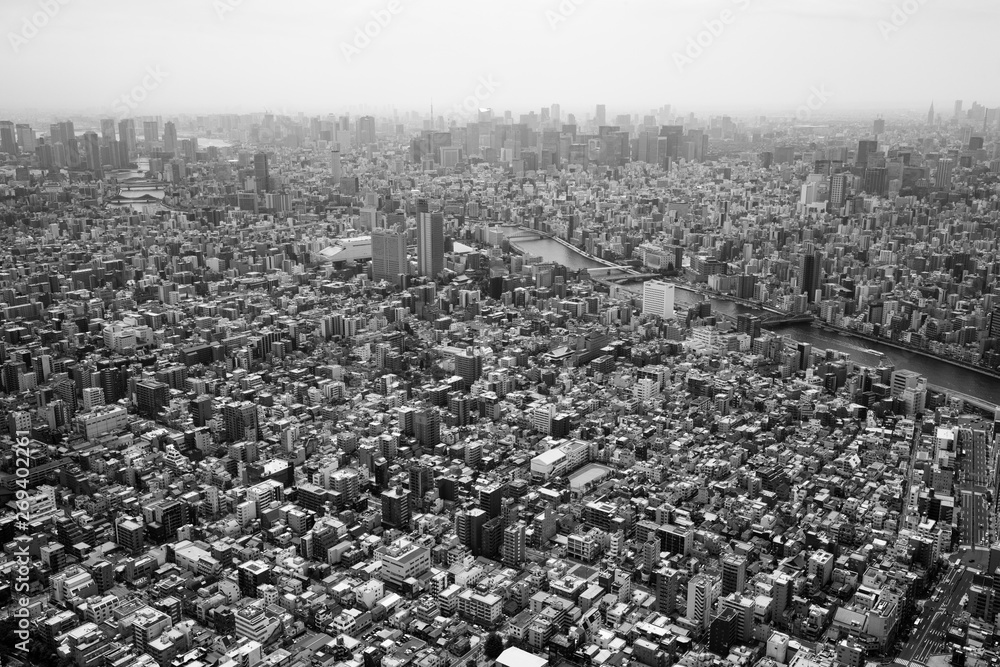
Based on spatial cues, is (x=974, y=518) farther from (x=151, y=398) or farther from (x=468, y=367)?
(x=151, y=398)

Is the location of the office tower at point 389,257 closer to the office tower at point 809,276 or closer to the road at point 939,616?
the office tower at point 809,276

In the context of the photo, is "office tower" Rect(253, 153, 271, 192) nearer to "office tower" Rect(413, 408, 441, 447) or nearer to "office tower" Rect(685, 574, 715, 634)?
"office tower" Rect(413, 408, 441, 447)

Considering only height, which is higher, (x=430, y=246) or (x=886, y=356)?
(x=430, y=246)

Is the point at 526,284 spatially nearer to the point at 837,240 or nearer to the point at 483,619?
the point at 837,240

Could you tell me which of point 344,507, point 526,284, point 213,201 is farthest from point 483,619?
point 213,201

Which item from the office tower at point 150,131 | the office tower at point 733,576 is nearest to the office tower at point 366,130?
the office tower at point 150,131

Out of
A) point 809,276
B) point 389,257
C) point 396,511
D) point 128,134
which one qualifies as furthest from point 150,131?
point 396,511
